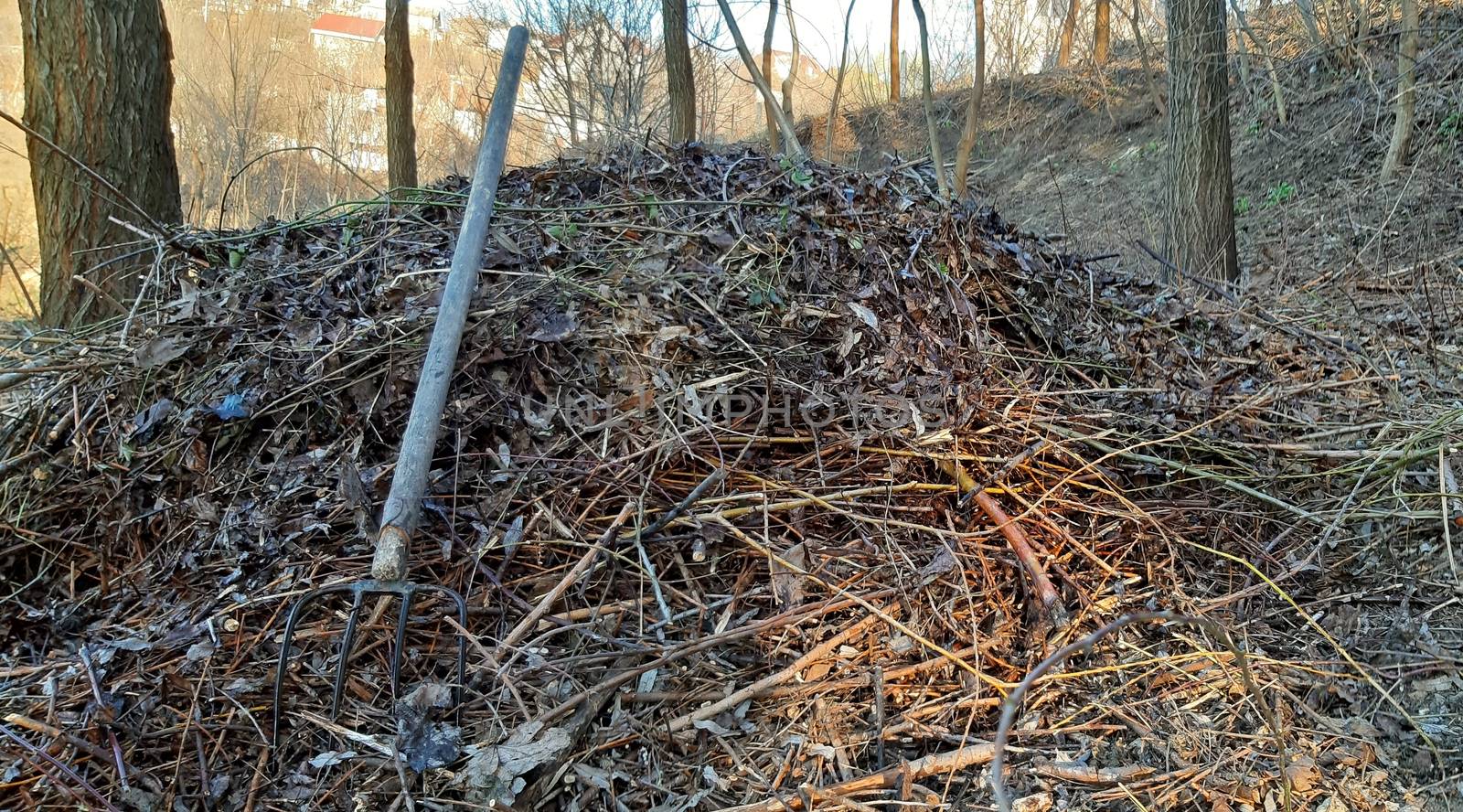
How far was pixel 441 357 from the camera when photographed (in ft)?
7.38

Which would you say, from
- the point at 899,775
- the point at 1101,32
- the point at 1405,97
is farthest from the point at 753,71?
the point at 1101,32

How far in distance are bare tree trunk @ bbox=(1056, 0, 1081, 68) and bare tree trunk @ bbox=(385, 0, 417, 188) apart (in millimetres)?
11808

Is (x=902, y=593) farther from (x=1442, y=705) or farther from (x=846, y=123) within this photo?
(x=846, y=123)

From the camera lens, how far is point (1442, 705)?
2.01 meters

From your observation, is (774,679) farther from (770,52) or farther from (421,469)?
(770,52)

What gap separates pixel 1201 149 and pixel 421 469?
20.3ft

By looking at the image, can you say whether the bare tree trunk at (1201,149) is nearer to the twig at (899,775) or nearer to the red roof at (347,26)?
the twig at (899,775)

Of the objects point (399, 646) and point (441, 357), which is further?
point (441, 357)

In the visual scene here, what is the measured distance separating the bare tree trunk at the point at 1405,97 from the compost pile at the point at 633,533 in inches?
223

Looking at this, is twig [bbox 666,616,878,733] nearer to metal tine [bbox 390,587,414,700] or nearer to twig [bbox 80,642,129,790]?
metal tine [bbox 390,587,414,700]

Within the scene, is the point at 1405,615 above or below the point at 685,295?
below

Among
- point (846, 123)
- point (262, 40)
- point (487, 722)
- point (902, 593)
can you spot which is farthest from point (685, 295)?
point (262, 40)

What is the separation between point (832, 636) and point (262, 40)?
2292cm

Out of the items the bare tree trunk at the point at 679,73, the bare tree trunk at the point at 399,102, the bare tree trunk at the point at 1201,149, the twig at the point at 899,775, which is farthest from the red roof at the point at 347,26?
the twig at the point at 899,775
